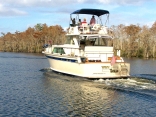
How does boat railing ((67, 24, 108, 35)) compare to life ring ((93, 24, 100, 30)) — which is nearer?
boat railing ((67, 24, 108, 35))

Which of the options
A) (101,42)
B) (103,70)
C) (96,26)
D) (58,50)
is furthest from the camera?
(58,50)

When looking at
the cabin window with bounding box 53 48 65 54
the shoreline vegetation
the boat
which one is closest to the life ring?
the boat

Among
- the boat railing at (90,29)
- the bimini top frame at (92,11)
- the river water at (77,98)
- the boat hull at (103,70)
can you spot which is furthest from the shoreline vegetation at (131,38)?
the river water at (77,98)

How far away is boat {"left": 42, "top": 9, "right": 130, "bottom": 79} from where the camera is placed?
24.4 meters

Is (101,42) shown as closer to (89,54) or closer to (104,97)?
(89,54)

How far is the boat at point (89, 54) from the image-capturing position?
2436 centimetres

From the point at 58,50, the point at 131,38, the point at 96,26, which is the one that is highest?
the point at 131,38

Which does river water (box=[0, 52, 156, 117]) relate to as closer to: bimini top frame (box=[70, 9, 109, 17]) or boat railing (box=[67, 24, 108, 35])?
boat railing (box=[67, 24, 108, 35])

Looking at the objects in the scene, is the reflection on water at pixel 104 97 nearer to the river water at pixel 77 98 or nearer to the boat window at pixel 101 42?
the river water at pixel 77 98

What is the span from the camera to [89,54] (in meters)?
25.9

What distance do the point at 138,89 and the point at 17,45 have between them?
371 ft

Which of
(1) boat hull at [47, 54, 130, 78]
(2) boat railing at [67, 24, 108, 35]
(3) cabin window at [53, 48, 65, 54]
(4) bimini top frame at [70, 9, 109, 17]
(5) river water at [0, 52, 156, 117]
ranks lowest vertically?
(5) river water at [0, 52, 156, 117]

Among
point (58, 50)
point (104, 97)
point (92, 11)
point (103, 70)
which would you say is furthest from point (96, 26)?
point (104, 97)

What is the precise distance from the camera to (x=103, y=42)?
93.8 ft
